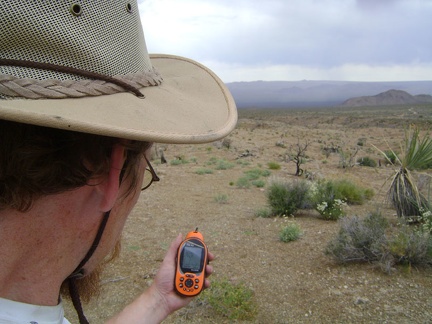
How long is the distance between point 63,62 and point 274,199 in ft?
23.3

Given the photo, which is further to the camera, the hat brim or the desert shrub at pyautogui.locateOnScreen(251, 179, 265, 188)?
the desert shrub at pyautogui.locateOnScreen(251, 179, 265, 188)

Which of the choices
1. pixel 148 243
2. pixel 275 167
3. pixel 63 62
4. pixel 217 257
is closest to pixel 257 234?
pixel 217 257

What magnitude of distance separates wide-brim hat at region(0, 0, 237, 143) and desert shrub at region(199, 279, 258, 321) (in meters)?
3.22

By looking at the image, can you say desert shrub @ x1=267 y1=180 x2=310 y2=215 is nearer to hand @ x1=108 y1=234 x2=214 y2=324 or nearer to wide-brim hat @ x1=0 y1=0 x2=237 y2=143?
hand @ x1=108 y1=234 x2=214 y2=324

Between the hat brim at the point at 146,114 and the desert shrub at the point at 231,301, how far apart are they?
3000mm

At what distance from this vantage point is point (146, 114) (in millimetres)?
1127

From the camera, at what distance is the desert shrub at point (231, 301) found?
409 cm

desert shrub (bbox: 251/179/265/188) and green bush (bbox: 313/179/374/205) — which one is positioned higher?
green bush (bbox: 313/179/374/205)

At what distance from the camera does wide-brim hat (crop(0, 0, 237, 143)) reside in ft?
3.11

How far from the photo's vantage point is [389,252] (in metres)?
4.92

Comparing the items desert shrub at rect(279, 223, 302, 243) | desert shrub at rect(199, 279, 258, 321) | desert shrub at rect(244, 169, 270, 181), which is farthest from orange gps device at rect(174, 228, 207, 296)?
desert shrub at rect(244, 169, 270, 181)

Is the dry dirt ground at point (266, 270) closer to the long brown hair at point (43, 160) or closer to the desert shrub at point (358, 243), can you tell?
the desert shrub at point (358, 243)

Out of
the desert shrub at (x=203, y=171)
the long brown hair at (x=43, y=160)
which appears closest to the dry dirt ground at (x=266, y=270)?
the long brown hair at (x=43, y=160)

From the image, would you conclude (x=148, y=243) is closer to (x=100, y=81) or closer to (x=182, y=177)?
(x=100, y=81)
